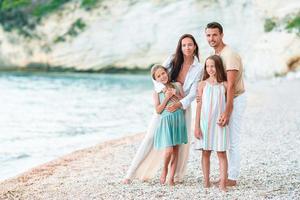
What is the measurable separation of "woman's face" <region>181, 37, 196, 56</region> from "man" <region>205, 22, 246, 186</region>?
243 millimetres

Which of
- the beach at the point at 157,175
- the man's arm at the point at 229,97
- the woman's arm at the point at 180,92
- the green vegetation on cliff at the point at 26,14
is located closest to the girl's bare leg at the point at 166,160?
the beach at the point at 157,175

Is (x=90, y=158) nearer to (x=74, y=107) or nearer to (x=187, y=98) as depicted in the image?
(x=187, y=98)

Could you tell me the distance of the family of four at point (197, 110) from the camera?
23.1ft

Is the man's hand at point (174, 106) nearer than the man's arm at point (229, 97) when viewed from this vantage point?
No

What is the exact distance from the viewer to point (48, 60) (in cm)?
5450

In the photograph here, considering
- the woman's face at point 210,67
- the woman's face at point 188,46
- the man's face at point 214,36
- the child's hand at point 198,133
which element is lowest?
the child's hand at point 198,133

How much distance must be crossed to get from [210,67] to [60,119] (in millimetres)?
14087

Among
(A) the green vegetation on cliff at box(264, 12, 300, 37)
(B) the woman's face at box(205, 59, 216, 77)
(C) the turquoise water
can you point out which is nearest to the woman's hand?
(B) the woman's face at box(205, 59, 216, 77)

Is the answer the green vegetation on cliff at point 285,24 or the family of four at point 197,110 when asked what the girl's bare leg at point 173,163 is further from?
the green vegetation on cliff at point 285,24

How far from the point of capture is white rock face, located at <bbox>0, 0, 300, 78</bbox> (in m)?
49.7

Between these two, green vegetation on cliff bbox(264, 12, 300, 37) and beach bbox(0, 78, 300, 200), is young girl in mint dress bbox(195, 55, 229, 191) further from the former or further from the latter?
green vegetation on cliff bbox(264, 12, 300, 37)

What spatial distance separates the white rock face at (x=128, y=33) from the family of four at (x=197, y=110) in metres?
38.9

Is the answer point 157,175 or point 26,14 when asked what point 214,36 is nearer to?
point 157,175

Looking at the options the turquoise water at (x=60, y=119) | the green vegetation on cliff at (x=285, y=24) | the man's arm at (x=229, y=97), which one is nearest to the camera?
the man's arm at (x=229, y=97)
